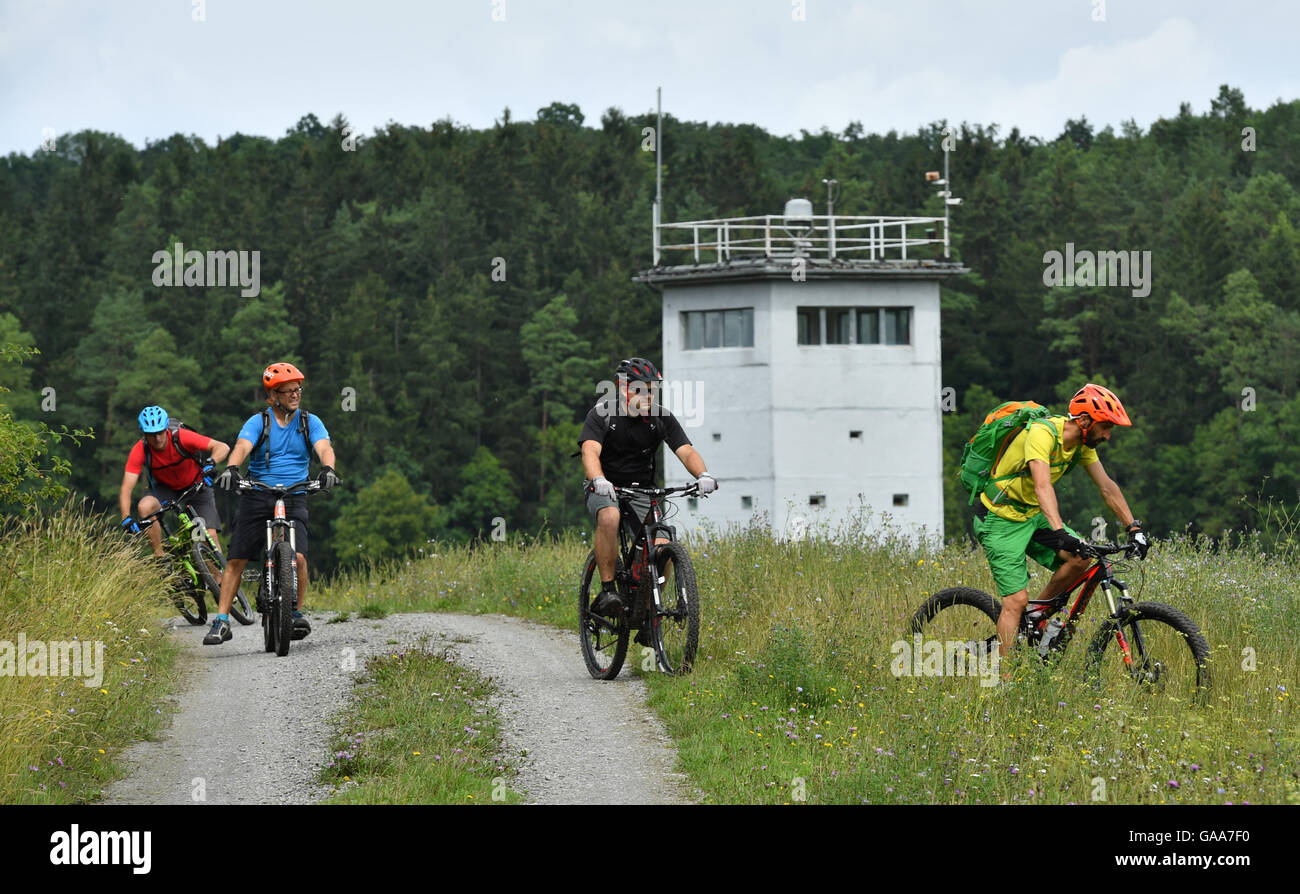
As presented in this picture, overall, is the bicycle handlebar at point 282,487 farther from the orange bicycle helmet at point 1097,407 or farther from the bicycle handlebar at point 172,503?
the orange bicycle helmet at point 1097,407

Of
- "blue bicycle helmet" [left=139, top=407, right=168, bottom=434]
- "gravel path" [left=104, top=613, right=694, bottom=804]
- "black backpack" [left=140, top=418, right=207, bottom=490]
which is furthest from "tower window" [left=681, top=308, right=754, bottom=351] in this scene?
"gravel path" [left=104, top=613, right=694, bottom=804]

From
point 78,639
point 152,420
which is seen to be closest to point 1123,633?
point 78,639

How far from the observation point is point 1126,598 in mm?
9062

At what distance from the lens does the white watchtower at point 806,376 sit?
5216 centimetres

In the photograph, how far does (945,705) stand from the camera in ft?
27.8

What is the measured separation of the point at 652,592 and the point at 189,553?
584 centimetres

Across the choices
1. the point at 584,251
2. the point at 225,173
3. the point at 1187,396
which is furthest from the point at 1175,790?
the point at 225,173

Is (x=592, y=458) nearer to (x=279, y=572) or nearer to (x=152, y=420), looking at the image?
(x=279, y=572)

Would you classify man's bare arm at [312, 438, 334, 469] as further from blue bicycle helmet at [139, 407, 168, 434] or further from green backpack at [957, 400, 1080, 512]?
green backpack at [957, 400, 1080, 512]

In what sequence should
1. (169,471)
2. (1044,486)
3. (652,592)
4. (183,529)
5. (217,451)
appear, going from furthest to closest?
(183,529), (169,471), (217,451), (652,592), (1044,486)

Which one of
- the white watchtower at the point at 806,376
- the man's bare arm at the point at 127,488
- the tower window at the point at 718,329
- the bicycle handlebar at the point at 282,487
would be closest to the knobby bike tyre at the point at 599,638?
the bicycle handlebar at the point at 282,487

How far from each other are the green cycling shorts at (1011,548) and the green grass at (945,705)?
19.5 inches
